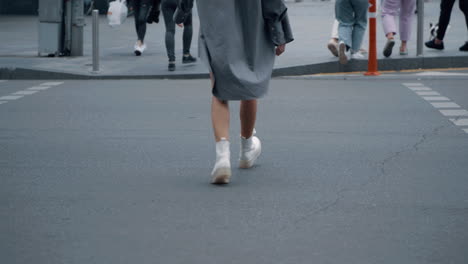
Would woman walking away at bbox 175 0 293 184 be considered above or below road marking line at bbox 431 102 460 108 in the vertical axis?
above

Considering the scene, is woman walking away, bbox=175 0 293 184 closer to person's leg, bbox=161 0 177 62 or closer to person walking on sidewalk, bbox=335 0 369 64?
person walking on sidewalk, bbox=335 0 369 64

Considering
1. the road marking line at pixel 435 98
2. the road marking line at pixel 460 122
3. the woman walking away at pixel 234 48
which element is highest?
the woman walking away at pixel 234 48

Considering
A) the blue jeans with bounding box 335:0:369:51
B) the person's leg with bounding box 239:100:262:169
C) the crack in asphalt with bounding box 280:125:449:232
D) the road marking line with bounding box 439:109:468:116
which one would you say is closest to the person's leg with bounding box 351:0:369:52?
the blue jeans with bounding box 335:0:369:51

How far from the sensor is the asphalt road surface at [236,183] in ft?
16.2

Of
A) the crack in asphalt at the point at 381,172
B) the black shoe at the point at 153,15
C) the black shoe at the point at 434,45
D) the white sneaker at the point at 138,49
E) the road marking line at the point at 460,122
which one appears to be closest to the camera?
the crack in asphalt at the point at 381,172

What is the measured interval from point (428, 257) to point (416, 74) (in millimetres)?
9149

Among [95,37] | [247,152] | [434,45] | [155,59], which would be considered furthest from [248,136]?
[434,45]

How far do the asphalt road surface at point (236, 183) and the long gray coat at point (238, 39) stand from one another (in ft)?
1.98

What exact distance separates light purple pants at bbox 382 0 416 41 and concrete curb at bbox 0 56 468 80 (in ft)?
1.49

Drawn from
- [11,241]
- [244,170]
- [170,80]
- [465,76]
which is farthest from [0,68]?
[11,241]

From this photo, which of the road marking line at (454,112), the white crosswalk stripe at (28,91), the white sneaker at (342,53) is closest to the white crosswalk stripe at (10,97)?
the white crosswalk stripe at (28,91)

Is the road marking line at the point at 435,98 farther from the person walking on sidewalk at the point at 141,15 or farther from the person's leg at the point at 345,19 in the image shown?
the person walking on sidewalk at the point at 141,15

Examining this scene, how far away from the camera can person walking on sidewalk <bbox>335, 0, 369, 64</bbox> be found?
Answer: 13.7 m

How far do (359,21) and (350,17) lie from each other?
0.47 feet
